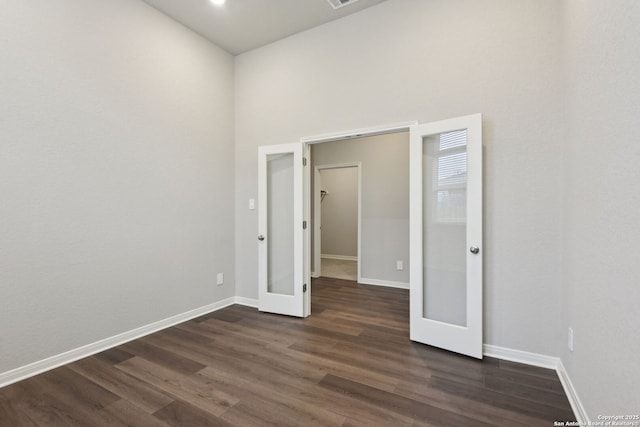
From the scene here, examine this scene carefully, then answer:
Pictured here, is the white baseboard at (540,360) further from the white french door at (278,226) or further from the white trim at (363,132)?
the white trim at (363,132)

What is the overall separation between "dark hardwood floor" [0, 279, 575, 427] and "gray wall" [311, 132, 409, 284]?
1973 mm

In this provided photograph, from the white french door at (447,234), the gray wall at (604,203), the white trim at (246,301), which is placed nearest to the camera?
the gray wall at (604,203)

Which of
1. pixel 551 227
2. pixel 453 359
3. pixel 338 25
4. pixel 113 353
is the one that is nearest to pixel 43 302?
pixel 113 353

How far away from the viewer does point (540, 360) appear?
86.4 inches

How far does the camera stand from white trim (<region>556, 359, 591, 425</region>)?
1.53 metres

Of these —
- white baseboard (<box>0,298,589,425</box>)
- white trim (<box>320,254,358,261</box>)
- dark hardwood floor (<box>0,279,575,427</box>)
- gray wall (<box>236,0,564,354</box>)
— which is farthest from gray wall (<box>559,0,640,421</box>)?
white trim (<box>320,254,358,261</box>)

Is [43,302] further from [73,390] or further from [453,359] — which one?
[453,359]

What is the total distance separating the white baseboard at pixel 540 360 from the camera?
68.6 inches

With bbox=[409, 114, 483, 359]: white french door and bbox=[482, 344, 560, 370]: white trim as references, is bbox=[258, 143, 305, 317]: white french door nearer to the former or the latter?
bbox=[409, 114, 483, 359]: white french door

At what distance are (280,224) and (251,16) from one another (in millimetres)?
2367

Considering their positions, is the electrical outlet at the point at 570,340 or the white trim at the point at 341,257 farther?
the white trim at the point at 341,257

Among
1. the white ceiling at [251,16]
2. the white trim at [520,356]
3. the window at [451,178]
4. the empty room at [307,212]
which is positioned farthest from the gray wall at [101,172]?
the white trim at [520,356]

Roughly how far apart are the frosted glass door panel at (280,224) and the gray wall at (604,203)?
2561mm

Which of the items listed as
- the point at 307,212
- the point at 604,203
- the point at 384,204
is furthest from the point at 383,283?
the point at 604,203
